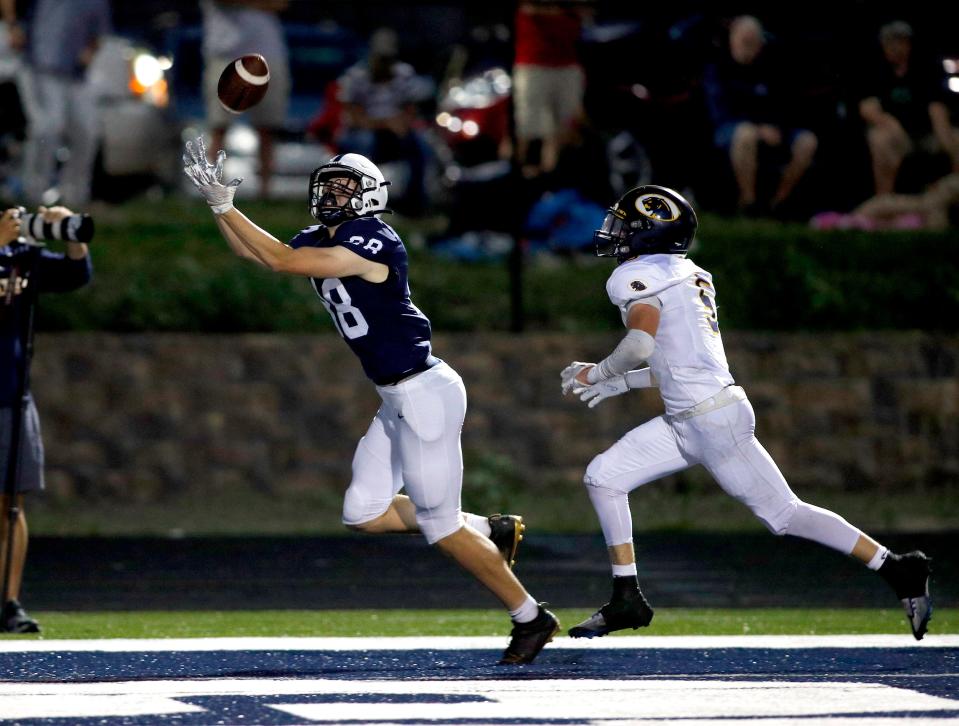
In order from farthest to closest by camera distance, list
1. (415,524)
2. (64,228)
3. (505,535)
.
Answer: (64,228), (505,535), (415,524)

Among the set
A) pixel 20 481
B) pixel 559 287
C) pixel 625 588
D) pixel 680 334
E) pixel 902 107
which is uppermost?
pixel 902 107

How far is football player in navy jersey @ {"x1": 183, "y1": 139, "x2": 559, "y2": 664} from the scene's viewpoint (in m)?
7.55

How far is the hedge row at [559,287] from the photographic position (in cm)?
1404

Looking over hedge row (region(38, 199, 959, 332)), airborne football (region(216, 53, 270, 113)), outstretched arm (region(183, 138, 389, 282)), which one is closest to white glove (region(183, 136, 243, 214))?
outstretched arm (region(183, 138, 389, 282))

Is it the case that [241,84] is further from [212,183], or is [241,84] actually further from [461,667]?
[461,667]

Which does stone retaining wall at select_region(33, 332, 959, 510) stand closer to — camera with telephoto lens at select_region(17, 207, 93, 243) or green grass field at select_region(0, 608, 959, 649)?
green grass field at select_region(0, 608, 959, 649)

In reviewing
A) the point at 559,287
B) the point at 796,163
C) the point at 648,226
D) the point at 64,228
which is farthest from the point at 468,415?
the point at 648,226

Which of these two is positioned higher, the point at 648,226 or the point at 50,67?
the point at 50,67

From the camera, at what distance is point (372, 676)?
24.3 ft

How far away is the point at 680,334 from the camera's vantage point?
25.8ft

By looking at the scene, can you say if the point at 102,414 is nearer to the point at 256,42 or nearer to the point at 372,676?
the point at 256,42

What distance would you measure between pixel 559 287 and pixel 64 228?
629 cm

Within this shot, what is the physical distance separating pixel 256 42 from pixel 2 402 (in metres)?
6.34

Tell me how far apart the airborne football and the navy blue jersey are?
753 millimetres
